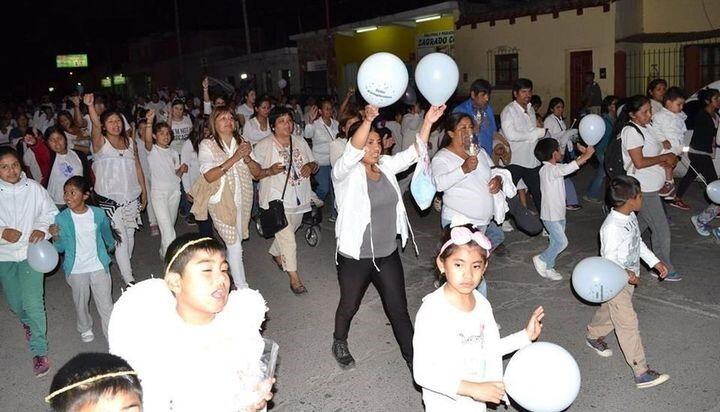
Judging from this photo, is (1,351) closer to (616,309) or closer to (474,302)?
(474,302)

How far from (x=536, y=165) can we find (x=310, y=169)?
3139 mm

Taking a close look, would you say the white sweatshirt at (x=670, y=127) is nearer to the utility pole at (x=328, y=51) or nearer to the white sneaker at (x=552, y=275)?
the white sneaker at (x=552, y=275)

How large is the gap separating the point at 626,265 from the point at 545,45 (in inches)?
544

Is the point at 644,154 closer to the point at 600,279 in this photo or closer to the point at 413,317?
the point at 600,279

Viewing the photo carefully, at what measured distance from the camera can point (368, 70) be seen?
4.27m

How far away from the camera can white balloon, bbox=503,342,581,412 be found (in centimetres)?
265

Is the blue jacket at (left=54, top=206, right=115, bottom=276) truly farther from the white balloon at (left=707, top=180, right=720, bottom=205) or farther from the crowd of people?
the white balloon at (left=707, top=180, right=720, bottom=205)

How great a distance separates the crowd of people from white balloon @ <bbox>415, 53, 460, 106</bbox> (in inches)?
10.2

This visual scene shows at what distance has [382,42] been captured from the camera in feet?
76.0

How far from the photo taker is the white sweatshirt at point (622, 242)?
14.7 feet

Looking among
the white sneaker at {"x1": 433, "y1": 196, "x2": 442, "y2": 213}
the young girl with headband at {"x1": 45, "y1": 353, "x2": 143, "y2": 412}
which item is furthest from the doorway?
the young girl with headband at {"x1": 45, "y1": 353, "x2": 143, "y2": 412}

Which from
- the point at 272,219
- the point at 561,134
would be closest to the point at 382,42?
the point at 561,134

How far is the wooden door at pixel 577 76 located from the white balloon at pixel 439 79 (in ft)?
41.0

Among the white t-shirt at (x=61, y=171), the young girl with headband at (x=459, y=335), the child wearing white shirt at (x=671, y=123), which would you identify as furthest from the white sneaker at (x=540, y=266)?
the white t-shirt at (x=61, y=171)
